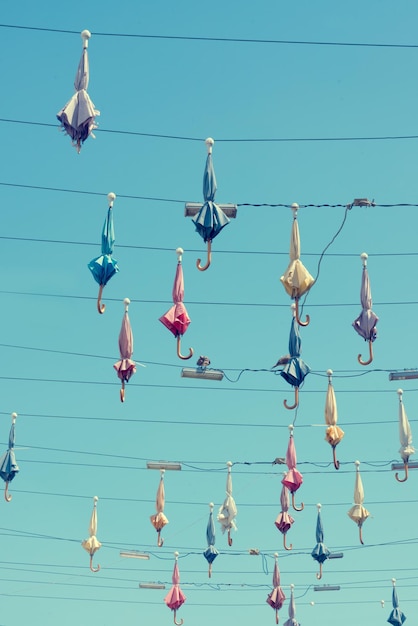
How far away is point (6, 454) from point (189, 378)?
325cm

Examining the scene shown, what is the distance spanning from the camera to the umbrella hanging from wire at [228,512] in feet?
52.2

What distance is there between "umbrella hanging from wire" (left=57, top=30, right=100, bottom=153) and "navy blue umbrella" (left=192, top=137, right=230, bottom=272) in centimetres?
Result: 131

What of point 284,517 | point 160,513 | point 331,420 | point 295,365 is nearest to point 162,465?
point 160,513

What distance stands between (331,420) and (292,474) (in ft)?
4.37

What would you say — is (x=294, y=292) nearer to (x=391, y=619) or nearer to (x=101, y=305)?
(x=101, y=305)

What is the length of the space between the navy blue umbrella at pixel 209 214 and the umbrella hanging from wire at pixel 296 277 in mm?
856

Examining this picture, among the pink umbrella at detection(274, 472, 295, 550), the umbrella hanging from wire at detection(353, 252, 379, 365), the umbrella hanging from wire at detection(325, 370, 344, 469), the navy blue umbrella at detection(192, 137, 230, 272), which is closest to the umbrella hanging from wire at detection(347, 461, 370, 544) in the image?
the pink umbrella at detection(274, 472, 295, 550)

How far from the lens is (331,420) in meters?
13.2

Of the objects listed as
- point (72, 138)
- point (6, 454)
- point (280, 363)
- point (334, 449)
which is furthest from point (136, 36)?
point (6, 454)

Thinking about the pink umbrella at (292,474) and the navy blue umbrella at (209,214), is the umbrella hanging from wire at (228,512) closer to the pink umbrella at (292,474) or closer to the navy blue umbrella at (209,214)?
the pink umbrella at (292,474)

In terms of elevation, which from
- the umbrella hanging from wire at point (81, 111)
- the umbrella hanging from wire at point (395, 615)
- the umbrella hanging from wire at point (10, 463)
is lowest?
the umbrella hanging from wire at point (395, 615)

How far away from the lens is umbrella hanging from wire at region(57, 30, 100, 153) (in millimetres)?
10070

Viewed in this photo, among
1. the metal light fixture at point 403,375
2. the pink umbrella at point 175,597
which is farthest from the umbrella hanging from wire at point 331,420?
the pink umbrella at point 175,597

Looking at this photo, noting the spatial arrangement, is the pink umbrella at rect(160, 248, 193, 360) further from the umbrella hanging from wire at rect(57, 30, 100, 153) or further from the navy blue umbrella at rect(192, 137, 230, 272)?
the umbrella hanging from wire at rect(57, 30, 100, 153)
